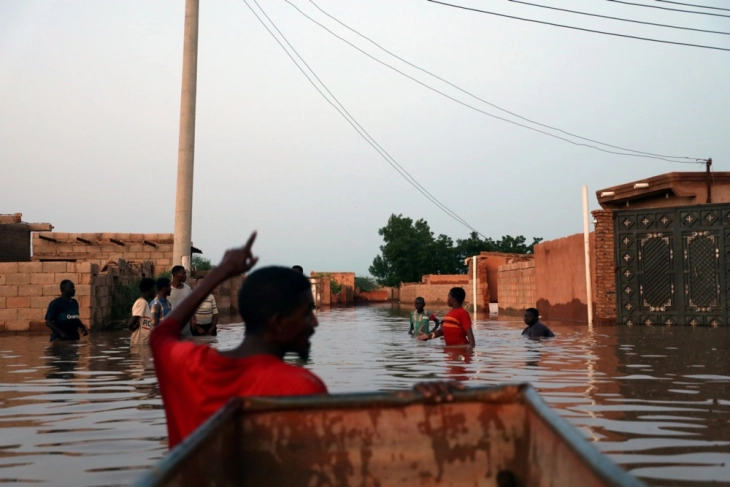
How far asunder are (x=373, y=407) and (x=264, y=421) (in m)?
0.40

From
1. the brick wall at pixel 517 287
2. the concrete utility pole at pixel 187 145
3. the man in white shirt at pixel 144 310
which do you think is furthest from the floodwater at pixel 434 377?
the brick wall at pixel 517 287

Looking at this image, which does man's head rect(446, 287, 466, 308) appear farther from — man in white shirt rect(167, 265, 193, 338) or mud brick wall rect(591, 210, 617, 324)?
mud brick wall rect(591, 210, 617, 324)

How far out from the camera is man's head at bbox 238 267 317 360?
3174 mm

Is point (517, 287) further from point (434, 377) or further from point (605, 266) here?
point (434, 377)

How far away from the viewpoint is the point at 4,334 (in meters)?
19.6

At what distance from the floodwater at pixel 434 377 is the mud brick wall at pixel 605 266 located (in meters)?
4.65

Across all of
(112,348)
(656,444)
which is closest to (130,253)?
(112,348)

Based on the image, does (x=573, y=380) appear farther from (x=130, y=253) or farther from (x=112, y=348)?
(x=130, y=253)

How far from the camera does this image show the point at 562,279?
943 inches

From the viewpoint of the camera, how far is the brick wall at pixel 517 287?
93.3 feet

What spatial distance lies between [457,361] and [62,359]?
5762 millimetres

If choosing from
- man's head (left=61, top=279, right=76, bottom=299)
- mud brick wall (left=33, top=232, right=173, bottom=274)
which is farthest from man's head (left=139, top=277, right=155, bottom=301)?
mud brick wall (left=33, top=232, right=173, bottom=274)

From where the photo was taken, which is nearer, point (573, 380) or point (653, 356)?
point (573, 380)

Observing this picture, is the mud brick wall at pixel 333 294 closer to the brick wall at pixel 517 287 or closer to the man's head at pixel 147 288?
the brick wall at pixel 517 287
